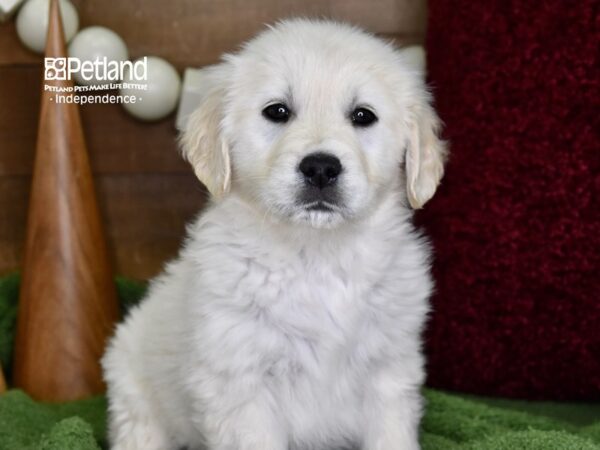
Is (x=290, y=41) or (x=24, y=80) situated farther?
(x=24, y=80)

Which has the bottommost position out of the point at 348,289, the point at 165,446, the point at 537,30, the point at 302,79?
the point at 165,446

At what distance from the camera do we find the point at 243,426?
204 cm

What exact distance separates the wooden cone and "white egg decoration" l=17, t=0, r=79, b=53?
0.27 metres

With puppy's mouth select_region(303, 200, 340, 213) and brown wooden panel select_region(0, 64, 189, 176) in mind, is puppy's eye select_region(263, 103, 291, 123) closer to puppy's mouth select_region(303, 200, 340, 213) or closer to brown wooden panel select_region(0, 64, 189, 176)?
puppy's mouth select_region(303, 200, 340, 213)

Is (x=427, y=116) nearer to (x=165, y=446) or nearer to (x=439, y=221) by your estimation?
(x=439, y=221)

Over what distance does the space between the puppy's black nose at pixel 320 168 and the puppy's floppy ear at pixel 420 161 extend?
340mm

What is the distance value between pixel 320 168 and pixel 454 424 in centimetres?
90

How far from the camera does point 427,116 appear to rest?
230 cm

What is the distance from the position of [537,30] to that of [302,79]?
882 millimetres

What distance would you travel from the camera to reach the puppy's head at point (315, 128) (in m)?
2.01

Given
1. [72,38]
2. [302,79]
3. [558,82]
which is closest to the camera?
[302,79]

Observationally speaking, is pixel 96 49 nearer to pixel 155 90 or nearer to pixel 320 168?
pixel 155 90

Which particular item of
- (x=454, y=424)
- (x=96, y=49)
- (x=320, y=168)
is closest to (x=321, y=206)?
(x=320, y=168)

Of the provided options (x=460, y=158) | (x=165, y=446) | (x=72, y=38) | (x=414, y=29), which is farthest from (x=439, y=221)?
(x=72, y=38)
